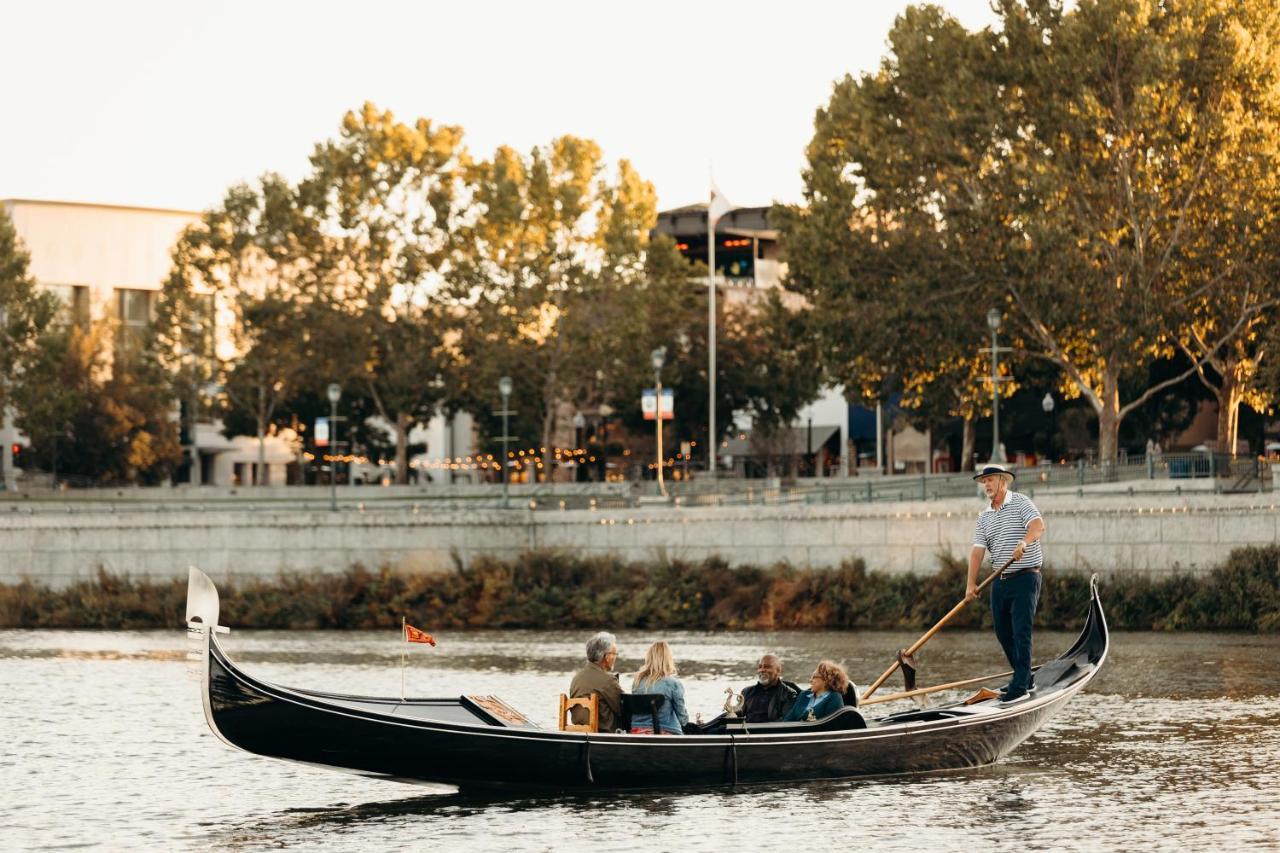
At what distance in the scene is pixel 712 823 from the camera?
70.4ft

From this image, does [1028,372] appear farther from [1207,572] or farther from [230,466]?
[230,466]

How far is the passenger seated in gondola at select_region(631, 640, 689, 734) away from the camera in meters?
22.0

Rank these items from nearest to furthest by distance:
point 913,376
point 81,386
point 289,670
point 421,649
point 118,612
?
point 289,670 < point 421,649 < point 118,612 < point 913,376 < point 81,386

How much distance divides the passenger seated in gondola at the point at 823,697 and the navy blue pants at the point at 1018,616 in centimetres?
182

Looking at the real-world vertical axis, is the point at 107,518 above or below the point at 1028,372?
below

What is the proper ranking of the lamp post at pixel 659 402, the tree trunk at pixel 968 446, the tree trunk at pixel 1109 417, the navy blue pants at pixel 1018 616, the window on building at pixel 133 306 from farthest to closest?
the window on building at pixel 133 306 < the tree trunk at pixel 968 446 < the tree trunk at pixel 1109 417 < the lamp post at pixel 659 402 < the navy blue pants at pixel 1018 616

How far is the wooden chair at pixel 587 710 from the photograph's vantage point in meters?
21.8

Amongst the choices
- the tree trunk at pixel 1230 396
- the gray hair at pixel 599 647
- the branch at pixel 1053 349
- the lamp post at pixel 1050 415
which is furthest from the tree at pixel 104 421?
the gray hair at pixel 599 647

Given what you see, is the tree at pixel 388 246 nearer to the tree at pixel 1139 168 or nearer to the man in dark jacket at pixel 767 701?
the tree at pixel 1139 168

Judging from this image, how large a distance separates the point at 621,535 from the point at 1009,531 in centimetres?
3263

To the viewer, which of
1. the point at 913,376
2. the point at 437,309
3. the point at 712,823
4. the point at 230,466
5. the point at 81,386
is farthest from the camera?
the point at 230,466

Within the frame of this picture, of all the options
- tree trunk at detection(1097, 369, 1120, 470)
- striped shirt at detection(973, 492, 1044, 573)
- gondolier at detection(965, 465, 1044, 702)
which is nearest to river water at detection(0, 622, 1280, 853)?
gondolier at detection(965, 465, 1044, 702)

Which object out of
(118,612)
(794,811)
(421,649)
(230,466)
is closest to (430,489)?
(118,612)

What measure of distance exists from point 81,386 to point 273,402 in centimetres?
1067
